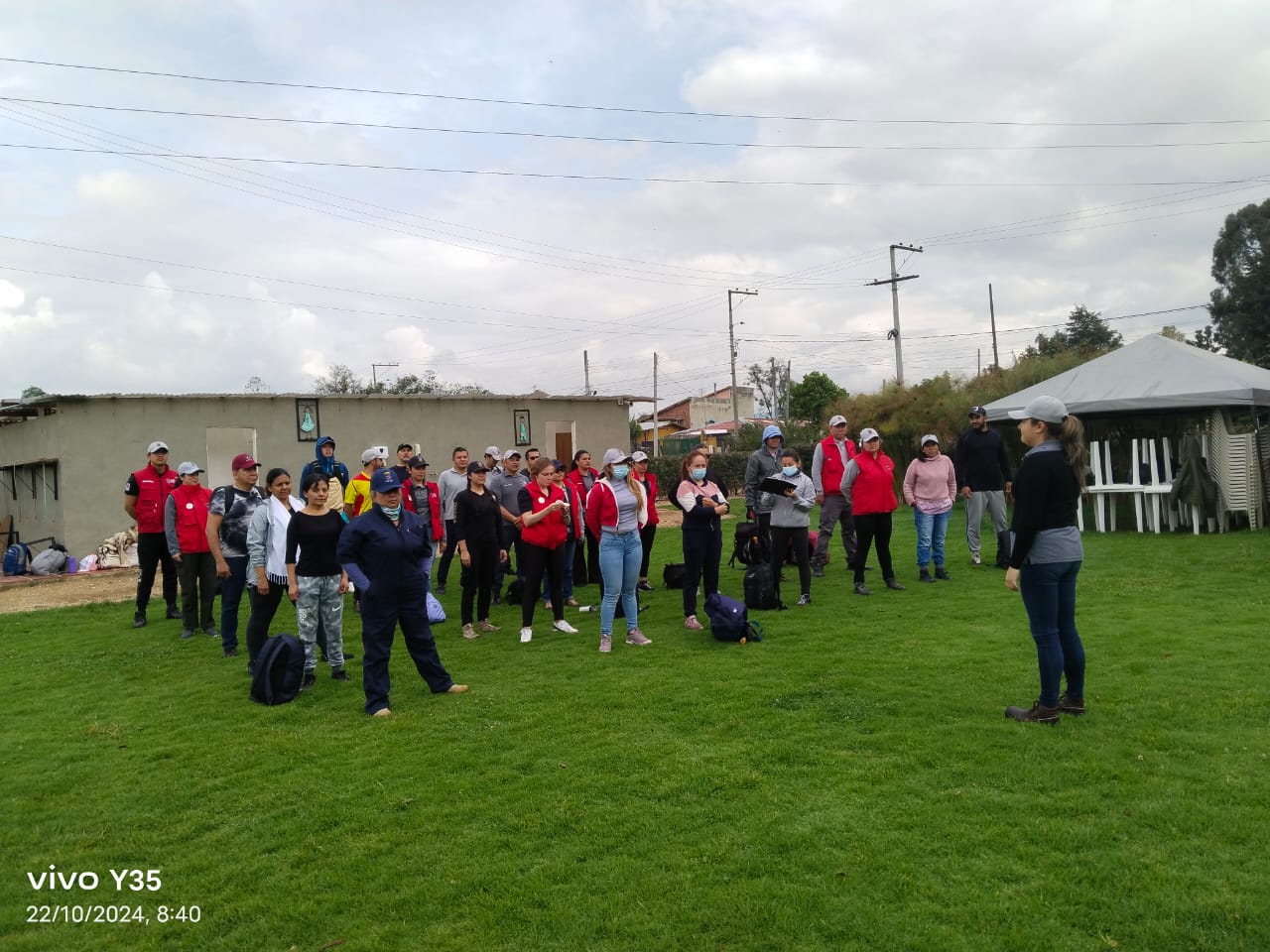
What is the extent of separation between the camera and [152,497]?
32.2ft

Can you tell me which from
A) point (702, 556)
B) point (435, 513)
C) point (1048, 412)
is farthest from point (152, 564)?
point (1048, 412)

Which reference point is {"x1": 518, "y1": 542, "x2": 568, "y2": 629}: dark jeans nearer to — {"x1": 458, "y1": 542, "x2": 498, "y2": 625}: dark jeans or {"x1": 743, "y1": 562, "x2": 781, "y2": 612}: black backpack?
{"x1": 458, "y1": 542, "x2": 498, "y2": 625}: dark jeans

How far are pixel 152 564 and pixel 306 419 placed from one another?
1282cm

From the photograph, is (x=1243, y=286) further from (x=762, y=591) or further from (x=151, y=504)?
(x=151, y=504)

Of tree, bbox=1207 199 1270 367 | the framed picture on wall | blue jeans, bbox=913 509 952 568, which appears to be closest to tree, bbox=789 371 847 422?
tree, bbox=1207 199 1270 367

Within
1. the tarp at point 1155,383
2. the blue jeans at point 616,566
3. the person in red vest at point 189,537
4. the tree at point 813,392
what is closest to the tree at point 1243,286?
the tree at point 813,392

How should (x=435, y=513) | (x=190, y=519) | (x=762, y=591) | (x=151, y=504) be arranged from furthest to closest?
1. (x=435, y=513)
2. (x=151, y=504)
3. (x=190, y=519)
4. (x=762, y=591)

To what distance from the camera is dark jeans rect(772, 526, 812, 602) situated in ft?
29.9

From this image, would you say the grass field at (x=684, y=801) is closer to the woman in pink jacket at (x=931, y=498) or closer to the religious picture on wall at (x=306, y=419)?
the woman in pink jacket at (x=931, y=498)

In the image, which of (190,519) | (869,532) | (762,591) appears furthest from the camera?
(869,532)

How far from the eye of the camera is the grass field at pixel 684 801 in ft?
10.5

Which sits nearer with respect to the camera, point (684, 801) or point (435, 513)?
point (684, 801)

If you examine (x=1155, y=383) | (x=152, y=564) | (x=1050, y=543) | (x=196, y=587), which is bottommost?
(x=196, y=587)

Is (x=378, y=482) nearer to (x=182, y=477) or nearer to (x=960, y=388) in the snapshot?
(x=182, y=477)
